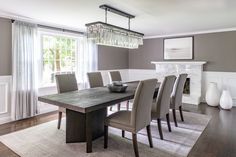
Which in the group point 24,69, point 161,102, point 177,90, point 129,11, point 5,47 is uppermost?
point 129,11

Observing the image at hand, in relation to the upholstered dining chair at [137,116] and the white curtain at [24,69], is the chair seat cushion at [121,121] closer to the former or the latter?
the upholstered dining chair at [137,116]

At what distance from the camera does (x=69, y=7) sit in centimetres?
322

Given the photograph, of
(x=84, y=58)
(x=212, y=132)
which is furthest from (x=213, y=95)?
(x=84, y=58)

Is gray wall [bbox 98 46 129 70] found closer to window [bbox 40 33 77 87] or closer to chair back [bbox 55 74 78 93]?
window [bbox 40 33 77 87]

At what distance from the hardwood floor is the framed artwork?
6.20 feet

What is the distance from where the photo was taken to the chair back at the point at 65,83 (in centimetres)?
333

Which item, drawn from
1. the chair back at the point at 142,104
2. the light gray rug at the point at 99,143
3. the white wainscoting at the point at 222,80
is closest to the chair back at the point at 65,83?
the light gray rug at the point at 99,143

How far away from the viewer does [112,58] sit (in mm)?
6504

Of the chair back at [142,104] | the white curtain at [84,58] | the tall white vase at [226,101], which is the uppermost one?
the white curtain at [84,58]

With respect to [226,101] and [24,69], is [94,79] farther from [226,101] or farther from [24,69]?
[226,101]

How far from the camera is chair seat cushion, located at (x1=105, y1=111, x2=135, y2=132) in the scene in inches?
96.5

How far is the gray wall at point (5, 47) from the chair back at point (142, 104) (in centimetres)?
302

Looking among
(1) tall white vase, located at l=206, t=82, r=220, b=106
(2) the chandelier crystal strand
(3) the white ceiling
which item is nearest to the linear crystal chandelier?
(2) the chandelier crystal strand

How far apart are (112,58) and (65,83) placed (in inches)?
128
